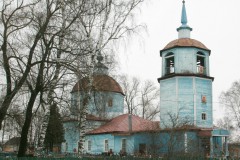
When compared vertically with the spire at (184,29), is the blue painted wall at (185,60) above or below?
below

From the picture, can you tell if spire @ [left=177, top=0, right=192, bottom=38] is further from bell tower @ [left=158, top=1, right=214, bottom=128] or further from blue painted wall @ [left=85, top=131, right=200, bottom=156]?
blue painted wall @ [left=85, top=131, right=200, bottom=156]

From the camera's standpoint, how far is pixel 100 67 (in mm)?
17594

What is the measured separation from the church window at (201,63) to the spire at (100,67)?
14756 millimetres

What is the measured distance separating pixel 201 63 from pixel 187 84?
9.96 ft

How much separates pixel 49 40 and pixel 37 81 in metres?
1.96

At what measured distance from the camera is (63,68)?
15.6 metres

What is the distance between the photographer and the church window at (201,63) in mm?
31188

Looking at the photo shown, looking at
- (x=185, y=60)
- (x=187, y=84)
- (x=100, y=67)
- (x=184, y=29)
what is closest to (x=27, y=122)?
(x=100, y=67)

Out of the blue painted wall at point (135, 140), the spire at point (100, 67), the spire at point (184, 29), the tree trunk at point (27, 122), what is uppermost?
the spire at point (184, 29)

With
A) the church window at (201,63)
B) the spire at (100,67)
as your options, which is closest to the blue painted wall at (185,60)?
the church window at (201,63)

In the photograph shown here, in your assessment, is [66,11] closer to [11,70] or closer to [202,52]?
[11,70]

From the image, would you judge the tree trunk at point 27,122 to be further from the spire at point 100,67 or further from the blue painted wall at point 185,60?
the blue painted wall at point 185,60

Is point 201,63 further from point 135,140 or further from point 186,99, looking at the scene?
point 135,140

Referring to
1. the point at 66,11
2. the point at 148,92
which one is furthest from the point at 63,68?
the point at 148,92
